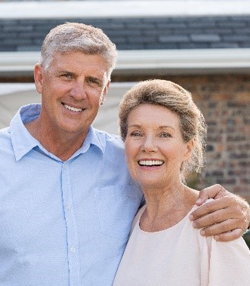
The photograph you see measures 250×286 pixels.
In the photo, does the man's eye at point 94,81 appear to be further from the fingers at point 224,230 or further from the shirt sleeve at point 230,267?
the shirt sleeve at point 230,267

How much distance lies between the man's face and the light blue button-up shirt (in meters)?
0.16

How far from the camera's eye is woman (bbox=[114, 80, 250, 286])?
12.2 feet

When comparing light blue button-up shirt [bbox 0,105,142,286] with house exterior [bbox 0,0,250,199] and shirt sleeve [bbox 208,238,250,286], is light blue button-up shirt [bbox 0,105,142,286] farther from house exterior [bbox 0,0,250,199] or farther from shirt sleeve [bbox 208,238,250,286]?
house exterior [bbox 0,0,250,199]

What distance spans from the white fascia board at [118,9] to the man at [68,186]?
4.50 metres

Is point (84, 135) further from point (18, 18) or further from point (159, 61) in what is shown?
point (18, 18)

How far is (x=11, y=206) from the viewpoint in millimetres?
3936

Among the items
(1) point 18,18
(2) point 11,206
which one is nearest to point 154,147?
(2) point 11,206

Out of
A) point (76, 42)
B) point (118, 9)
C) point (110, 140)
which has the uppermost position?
point (118, 9)

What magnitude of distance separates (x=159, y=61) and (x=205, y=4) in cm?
173

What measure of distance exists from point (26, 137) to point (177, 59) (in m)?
3.82

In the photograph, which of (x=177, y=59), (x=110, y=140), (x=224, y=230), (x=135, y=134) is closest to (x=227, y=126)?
(x=177, y=59)

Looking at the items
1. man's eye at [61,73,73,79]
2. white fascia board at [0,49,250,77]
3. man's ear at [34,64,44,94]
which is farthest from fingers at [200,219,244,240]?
white fascia board at [0,49,250,77]

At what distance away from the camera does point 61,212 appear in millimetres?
4000

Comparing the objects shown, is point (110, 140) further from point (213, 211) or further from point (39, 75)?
point (213, 211)
